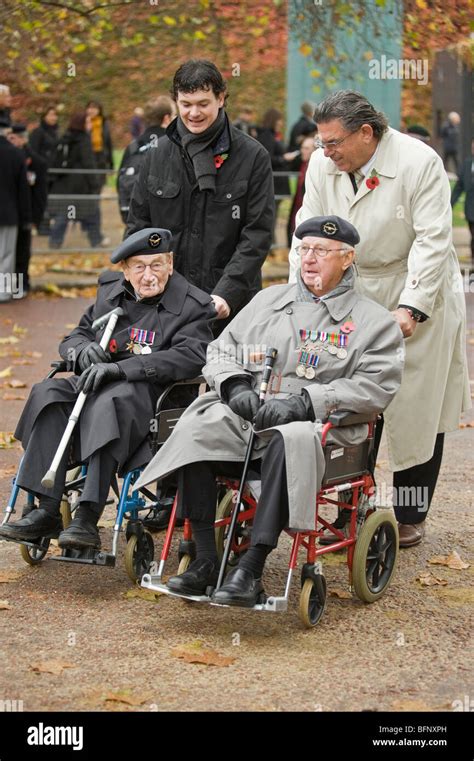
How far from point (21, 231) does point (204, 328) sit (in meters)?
9.12

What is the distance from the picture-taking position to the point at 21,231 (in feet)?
48.1

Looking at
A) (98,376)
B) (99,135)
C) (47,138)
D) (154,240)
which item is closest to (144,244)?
(154,240)

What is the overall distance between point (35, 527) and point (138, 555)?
45 cm

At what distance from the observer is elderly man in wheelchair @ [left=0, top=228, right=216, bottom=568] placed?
5.39 metres

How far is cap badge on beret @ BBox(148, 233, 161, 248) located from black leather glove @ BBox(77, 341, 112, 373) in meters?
0.51

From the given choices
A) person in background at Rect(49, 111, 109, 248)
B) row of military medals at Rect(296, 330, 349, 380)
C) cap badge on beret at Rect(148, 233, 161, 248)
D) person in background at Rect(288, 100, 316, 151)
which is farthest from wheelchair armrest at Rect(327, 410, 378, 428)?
person in background at Rect(288, 100, 316, 151)

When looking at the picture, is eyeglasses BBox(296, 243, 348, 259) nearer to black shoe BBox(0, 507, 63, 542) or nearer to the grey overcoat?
the grey overcoat

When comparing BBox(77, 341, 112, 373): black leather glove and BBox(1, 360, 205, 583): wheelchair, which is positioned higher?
BBox(77, 341, 112, 373): black leather glove

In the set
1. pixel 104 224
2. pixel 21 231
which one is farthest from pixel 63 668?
pixel 104 224

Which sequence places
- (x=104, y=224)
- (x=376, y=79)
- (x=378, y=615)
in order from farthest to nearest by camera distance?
(x=376, y=79), (x=104, y=224), (x=378, y=615)

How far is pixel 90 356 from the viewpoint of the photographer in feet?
18.7

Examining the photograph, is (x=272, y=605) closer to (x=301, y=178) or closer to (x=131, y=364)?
(x=131, y=364)

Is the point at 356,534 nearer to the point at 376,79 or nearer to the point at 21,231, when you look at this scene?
the point at 21,231

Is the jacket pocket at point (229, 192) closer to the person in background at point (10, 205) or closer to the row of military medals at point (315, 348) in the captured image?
the row of military medals at point (315, 348)
